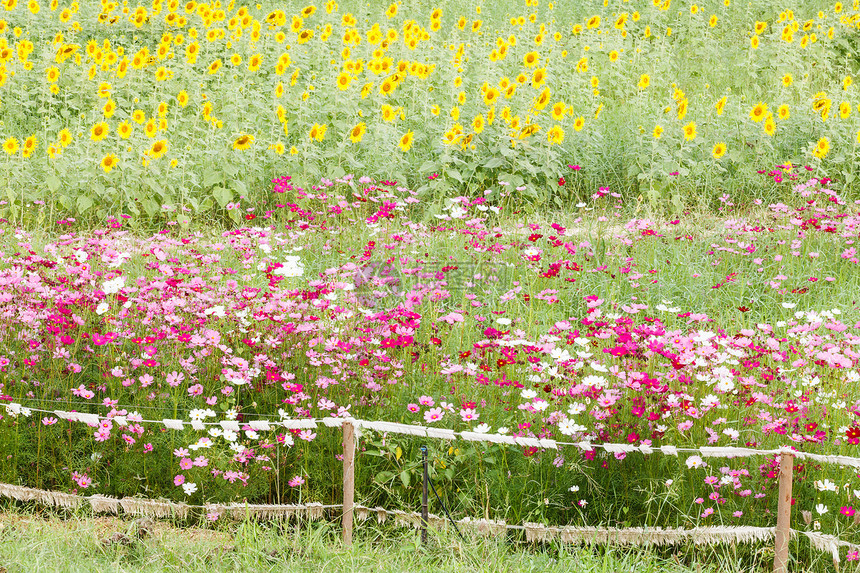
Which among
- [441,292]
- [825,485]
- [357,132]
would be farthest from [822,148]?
[825,485]

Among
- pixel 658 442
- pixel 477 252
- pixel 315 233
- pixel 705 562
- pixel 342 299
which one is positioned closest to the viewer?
pixel 705 562

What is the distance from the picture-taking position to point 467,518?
3.05 m

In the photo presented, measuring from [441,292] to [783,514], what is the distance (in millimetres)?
2079

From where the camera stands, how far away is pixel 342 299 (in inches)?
179

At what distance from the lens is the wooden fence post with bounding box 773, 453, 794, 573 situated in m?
2.72

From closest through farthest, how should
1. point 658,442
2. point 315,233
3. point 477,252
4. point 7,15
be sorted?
point 658,442 < point 477,252 < point 315,233 < point 7,15

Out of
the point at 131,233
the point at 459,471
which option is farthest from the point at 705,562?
the point at 131,233

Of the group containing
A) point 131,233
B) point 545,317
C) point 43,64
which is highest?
point 43,64

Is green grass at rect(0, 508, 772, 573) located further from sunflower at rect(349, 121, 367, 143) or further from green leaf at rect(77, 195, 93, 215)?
sunflower at rect(349, 121, 367, 143)

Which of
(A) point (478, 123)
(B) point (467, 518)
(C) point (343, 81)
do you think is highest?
(C) point (343, 81)

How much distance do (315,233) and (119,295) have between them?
91.2 inches

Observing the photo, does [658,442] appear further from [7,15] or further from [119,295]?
[7,15]

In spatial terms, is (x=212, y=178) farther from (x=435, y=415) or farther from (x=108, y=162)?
(x=435, y=415)

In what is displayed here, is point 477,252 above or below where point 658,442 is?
above
